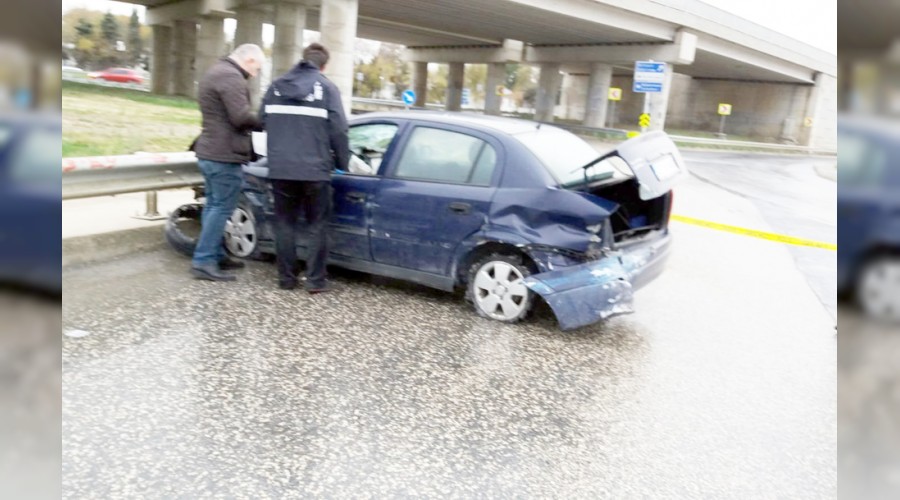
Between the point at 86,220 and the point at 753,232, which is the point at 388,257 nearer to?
the point at 86,220

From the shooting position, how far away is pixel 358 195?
5695 millimetres

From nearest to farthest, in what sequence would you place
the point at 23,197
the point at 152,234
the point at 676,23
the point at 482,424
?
the point at 23,197 → the point at 482,424 → the point at 152,234 → the point at 676,23

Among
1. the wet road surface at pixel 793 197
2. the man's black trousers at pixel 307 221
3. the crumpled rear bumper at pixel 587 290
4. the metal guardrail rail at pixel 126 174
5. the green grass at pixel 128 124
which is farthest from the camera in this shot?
the green grass at pixel 128 124

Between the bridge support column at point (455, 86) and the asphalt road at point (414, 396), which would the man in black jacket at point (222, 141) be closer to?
the asphalt road at point (414, 396)

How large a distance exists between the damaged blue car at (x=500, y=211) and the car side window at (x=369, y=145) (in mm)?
12

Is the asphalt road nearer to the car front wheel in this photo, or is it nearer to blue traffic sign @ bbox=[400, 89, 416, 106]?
the car front wheel

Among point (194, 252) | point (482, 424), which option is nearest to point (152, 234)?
point (194, 252)

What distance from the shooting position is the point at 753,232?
35.5 feet

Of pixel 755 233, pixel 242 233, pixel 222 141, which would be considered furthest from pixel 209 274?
pixel 755 233

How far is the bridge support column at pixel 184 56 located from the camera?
3953cm

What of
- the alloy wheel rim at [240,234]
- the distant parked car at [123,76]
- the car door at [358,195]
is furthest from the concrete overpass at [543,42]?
the car door at [358,195]

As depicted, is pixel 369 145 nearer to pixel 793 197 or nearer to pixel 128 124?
pixel 793 197

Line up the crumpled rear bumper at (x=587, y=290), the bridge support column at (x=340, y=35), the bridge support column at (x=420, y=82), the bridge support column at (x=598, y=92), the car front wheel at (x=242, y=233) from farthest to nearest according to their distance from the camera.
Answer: the bridge support column at (x=420, y=82), the bridge support column at (x=598, y=92), the bridge support column at (x=340, y=35), the car front wheel at (x=242, y=233), the crumpled rear bumper at (x=587, y=290)

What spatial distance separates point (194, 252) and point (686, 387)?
4000 mm
